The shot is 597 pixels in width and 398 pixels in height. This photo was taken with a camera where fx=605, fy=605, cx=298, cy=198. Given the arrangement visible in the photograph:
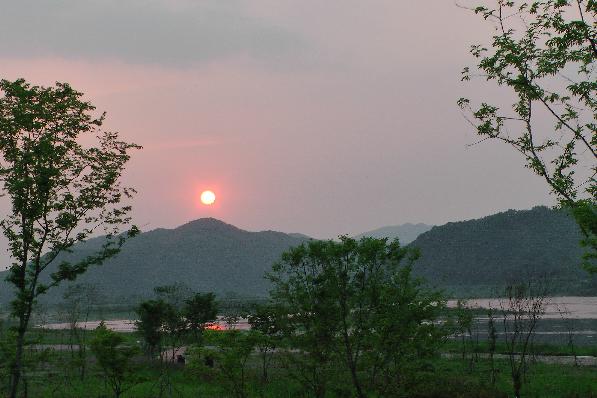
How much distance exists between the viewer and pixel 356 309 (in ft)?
59.5

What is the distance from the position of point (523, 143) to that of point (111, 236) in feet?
47.6

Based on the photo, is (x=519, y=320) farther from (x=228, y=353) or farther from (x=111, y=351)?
(x=111, y=351)

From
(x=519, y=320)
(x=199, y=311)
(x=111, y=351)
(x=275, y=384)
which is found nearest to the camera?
(x=111, y=351)

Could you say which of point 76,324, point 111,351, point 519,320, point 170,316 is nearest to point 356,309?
point 111,351

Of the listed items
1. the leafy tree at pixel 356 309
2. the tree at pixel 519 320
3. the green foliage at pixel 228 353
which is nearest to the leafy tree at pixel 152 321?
the green foliage at pixel 228 353

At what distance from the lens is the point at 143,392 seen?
3338cm

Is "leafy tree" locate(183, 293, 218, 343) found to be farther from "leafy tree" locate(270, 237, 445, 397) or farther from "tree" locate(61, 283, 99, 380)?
"leafy tree" locate(270, 237, 445, 397)

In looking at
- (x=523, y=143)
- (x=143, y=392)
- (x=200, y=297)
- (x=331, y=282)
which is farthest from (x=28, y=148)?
(x=200, y=297)

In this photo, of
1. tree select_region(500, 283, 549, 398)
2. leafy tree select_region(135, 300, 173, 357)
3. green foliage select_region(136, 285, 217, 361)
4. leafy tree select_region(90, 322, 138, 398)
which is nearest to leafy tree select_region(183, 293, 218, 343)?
green foliage select_region(136, 285, 217, 361)

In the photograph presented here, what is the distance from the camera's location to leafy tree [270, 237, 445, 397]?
17.8 m

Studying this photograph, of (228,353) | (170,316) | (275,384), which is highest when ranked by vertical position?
(170,316)

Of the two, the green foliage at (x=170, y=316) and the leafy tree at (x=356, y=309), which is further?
the green foliage at (x=170, y=316)

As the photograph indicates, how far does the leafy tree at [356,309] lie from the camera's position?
1777cm

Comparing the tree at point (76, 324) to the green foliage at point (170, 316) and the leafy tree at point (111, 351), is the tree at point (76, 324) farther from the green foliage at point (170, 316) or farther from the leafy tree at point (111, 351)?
the leafy tree at point (111, 351)
